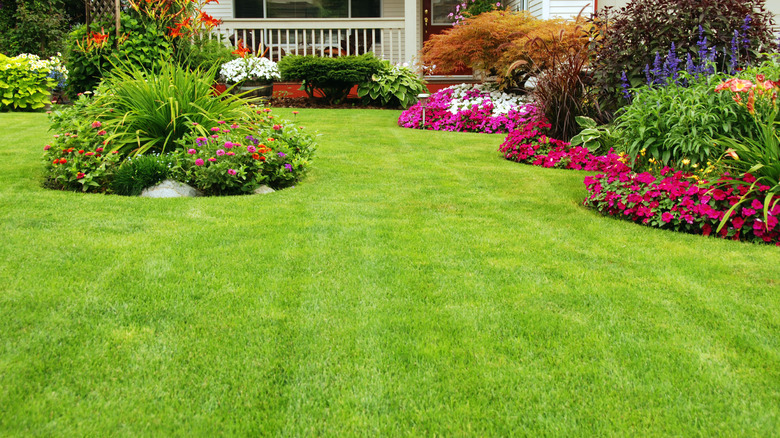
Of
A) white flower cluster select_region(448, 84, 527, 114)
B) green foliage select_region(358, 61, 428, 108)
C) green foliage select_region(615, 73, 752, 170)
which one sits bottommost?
green foliage select_region(615, 73, 752, 170)

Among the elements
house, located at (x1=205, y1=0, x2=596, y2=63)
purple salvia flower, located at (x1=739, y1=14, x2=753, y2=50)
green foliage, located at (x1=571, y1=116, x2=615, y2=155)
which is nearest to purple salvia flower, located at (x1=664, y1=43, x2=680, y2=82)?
purple salvia flower, located at (x1=739, y1=14, x2=753, y2=50)

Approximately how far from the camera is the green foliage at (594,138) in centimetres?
695

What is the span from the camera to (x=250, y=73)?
39.8ft

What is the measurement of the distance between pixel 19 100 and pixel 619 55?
10436 millimetres

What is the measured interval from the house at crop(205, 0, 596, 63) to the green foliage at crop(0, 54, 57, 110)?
4224 mm

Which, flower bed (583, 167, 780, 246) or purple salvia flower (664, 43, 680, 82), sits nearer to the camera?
flower bed (583, 167, 780, 246)

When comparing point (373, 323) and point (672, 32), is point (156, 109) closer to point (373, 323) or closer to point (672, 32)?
point (373, 323)

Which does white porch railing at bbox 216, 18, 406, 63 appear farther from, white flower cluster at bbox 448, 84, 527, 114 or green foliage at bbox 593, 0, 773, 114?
green foliage at bbox 593, 0, 773, 114

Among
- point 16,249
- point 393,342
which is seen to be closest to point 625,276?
point 393,342

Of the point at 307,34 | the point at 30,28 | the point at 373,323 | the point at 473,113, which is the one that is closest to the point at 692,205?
the point at 373,323

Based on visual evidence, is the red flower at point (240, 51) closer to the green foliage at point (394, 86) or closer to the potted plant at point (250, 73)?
the potted plant at point (250, 73)

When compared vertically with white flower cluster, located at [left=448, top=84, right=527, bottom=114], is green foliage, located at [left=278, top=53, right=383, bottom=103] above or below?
above

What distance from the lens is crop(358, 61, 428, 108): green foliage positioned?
1253 centimetres

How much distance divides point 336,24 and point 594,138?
9177 mm
